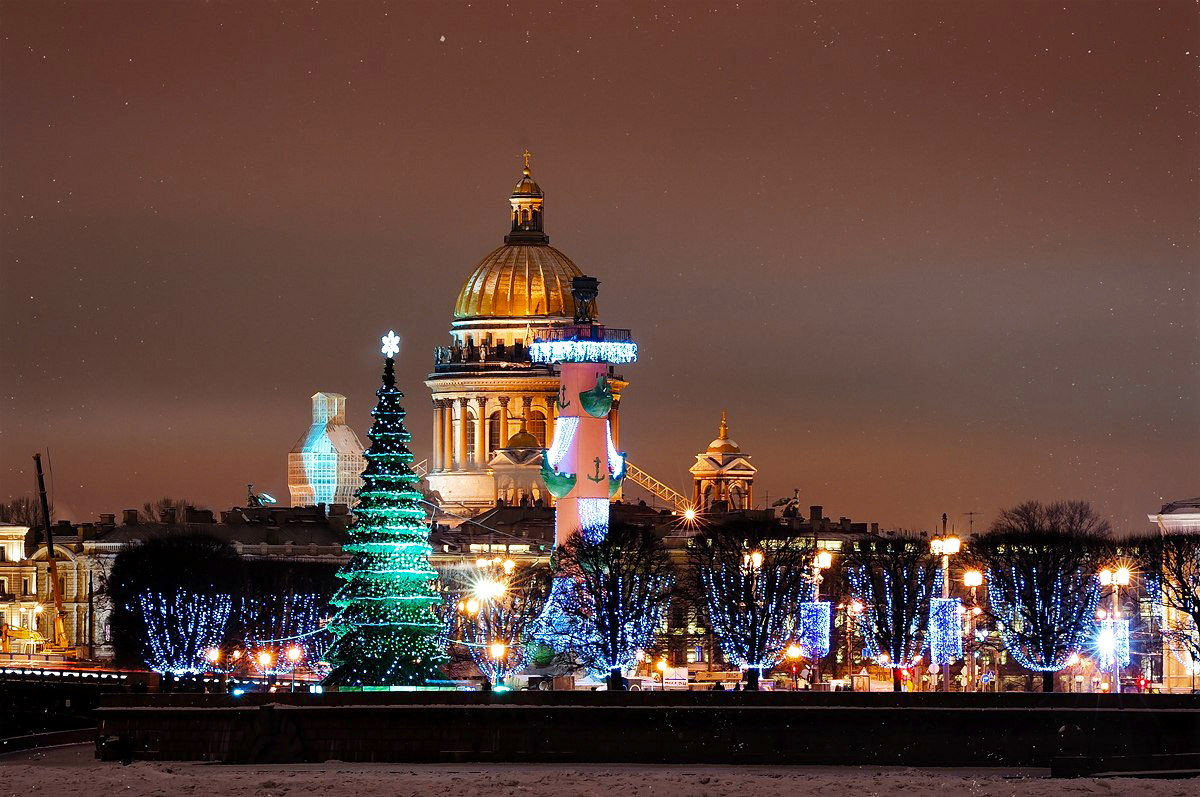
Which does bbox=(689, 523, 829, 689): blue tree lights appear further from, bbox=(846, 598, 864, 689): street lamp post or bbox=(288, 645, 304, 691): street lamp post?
bbox=(288, 645, 304, 691): street lamp post

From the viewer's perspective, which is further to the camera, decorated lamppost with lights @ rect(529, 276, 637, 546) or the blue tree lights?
decorated lamppost with lights @ rect(529, 276, 637, 546)

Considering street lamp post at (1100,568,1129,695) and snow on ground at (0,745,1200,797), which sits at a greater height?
street lamp post at (1100,568,1129,695)

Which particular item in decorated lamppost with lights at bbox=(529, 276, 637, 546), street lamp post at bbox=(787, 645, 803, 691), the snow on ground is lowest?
the snow on ground

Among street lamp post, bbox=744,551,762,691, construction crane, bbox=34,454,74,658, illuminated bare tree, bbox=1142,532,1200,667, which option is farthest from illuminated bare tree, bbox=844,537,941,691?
construction crane, bbox=34,454,74,658

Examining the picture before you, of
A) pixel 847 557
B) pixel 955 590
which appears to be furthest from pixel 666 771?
pixel 955 590

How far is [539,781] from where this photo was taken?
74.1 metres

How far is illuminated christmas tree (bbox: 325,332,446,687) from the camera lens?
97312 mm

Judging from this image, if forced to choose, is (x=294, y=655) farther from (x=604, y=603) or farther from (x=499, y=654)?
(x=604, y=603)

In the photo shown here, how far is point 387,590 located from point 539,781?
23.8 meters

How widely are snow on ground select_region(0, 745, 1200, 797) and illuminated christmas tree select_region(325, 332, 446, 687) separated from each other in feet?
56.3

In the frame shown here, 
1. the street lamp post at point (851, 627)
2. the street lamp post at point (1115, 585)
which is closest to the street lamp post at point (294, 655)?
the street lamp post at point (851, 627)

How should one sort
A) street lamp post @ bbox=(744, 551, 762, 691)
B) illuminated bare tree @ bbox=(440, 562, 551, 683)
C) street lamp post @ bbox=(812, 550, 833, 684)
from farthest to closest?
1. illuminated bare tree @ bbox=(440, 562, 551, 683)
2. street lamp post @ bbox=(744, 551, 762, 691)
3. street lamp post @ bbox=(812, 550, 833, 684)

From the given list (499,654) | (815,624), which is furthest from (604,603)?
(815,624)

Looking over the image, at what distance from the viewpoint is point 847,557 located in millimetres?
130250
